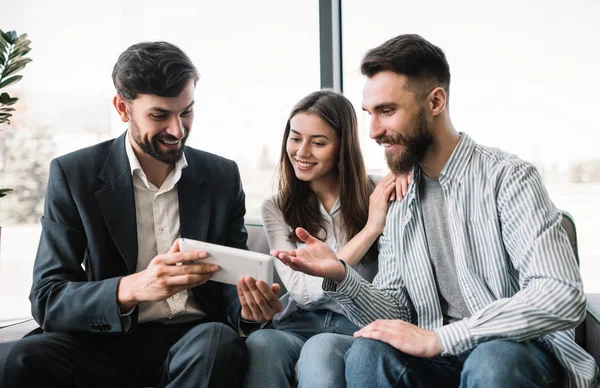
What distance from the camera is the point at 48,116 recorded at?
4.19 metres

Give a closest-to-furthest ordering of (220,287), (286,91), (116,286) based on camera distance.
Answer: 1. (116,286)
2. (220,287)
3. (286,91)

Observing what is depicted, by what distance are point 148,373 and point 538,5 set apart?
9.57 ft

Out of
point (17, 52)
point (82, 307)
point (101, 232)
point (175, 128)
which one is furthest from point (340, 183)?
point (17, 52)

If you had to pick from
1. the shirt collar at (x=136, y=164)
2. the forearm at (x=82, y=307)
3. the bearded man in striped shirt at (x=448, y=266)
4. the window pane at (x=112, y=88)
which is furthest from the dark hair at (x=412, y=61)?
the window pane at (x=112, y=88)

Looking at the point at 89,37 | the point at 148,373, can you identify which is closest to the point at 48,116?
the point at 89,37

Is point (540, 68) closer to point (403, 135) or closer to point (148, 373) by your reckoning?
point (403, 135)

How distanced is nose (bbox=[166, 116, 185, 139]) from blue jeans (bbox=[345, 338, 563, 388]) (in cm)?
87

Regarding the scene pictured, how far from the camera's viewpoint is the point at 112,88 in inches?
164

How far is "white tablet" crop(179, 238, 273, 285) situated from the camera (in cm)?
167

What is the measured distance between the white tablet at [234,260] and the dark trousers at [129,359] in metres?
0.17

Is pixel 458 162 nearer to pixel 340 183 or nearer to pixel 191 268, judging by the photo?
pixel 340 183

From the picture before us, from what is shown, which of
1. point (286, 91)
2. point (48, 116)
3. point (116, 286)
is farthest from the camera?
point (48, 116)

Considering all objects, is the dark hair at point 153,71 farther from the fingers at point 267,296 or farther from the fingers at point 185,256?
the fingers at point 267,296

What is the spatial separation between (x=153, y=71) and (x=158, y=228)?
506 millimetres
